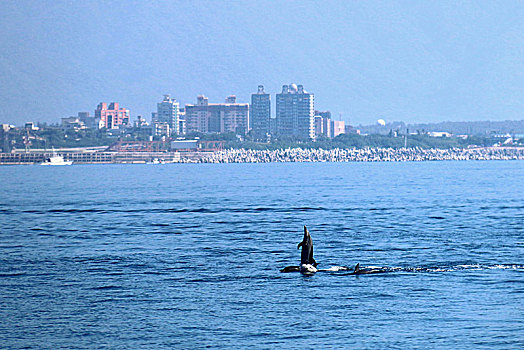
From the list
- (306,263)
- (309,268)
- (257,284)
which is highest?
(306,263)

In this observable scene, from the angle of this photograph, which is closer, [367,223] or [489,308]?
[489,308]

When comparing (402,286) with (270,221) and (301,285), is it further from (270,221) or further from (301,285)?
(270,221)

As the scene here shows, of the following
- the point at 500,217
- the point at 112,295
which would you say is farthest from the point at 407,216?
the point at 112,295

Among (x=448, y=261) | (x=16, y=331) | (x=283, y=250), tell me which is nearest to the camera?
(x=16, y=331)

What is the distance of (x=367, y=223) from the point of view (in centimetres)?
7231

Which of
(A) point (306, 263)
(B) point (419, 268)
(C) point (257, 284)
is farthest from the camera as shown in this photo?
(B) point (419, 268)

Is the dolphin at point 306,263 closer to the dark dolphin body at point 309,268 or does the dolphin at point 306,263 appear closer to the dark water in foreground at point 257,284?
the dark dolphin body at point 309,268

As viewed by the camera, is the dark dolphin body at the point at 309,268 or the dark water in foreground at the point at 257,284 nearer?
the dark water in foreground at the point at 257,284

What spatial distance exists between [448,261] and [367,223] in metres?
25.9

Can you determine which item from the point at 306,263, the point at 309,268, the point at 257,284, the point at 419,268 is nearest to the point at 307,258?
the point at 306,263

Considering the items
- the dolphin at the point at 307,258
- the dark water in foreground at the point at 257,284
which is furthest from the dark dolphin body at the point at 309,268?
the dark water in foreground at the point at 257,284

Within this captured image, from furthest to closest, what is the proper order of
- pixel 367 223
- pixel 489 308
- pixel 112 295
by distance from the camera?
pixel 367 223 < pixel 112 295 < pixel 489 308

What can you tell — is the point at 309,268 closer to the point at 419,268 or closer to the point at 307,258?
the point at 307,258

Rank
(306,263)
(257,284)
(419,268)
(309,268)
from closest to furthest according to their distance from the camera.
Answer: (257,284) → (309,268) → (306,263) → (419,268)
